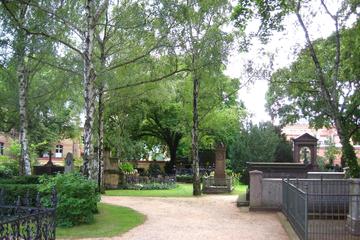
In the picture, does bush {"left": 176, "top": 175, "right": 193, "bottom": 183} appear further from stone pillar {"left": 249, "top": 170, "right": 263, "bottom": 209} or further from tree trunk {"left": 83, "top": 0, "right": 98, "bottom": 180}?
tree trunk {"left": 83, "top": 0, "right": 98, "bottom": 180}

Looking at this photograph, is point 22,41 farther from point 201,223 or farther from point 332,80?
point 332,80

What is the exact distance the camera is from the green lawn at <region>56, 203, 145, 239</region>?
1311 cm

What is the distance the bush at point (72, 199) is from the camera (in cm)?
1449

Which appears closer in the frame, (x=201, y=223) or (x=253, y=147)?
(x=201, y=223)

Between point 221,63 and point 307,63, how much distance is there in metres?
4.09

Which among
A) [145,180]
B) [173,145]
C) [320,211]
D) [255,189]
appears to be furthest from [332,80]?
[173,145]

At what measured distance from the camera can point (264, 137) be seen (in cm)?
4447

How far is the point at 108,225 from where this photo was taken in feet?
48.0

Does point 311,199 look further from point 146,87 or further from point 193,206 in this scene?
point 146,87

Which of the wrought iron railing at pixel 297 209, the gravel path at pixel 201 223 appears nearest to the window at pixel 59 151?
the gravel path at pixel 201 223

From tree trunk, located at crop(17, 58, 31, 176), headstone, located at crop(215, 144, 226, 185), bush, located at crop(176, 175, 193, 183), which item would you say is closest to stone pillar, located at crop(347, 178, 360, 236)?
tree trunk, located at crop(17, 58, 31, 176)

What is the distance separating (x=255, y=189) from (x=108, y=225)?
6.24 meters

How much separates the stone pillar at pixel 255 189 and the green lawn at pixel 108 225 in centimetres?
426

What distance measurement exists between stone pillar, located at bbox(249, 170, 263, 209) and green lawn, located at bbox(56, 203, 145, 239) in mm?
4258
